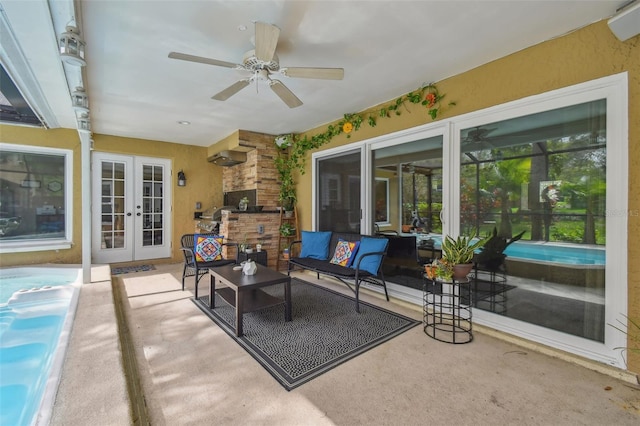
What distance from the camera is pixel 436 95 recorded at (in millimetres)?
3188

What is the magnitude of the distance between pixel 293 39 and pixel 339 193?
8.60 feet

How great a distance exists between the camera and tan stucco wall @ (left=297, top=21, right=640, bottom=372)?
204 centimetres

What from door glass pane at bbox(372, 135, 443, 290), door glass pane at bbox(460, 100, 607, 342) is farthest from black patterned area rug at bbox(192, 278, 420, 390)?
door glass pane at bbox(460, 100, 607, 342)

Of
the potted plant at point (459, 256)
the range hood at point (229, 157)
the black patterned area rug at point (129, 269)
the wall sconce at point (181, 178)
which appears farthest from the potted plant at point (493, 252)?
the wall sconce at point (181, 178)

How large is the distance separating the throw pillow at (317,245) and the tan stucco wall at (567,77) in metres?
2.11

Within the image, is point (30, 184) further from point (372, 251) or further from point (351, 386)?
point (351, 386)

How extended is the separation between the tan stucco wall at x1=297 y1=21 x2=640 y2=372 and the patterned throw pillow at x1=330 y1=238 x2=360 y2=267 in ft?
5.84

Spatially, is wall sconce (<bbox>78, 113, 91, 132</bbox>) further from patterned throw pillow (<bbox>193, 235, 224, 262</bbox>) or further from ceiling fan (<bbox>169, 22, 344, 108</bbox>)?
ceiling fan (<bbox>169, 22, 344, 108</bbox>)

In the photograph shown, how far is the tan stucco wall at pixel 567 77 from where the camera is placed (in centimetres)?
204

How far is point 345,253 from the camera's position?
3.95 metres

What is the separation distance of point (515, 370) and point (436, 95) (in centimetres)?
267

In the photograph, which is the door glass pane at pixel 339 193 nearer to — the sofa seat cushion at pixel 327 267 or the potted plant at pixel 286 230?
the potted plant at pixel 286 230

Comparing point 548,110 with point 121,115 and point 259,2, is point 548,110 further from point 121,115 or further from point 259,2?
point 121,115

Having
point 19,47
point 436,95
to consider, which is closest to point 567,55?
point 436,95
